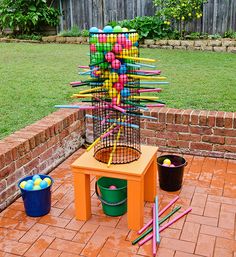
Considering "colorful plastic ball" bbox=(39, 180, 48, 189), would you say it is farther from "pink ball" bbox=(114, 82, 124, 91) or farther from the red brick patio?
"pink ball" bbox=(114, 82, 124, 91)

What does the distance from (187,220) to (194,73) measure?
14.0 feet

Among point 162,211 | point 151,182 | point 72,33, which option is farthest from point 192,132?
point 72,33

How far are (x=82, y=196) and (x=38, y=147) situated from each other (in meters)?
0.95

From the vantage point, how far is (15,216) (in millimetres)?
3498

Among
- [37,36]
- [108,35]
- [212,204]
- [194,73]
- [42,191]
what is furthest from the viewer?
Result: [37,36]

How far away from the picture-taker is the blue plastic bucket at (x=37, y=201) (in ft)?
11.1

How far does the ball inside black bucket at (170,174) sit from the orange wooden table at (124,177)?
279 mm

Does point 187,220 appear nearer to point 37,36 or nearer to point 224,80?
point 224,80

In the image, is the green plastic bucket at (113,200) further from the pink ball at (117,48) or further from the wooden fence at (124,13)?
the wooden fence at (124,13)

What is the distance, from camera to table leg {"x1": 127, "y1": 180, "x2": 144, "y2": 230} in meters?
3.18

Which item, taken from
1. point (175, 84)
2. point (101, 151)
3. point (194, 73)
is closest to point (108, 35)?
point (101, 151)

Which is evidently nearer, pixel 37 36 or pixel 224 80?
pixel 224 80

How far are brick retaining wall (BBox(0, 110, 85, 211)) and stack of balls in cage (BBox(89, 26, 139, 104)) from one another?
1.11 metres

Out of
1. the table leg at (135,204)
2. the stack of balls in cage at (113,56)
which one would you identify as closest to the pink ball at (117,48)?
the stack of balls in cage at (113,56)
